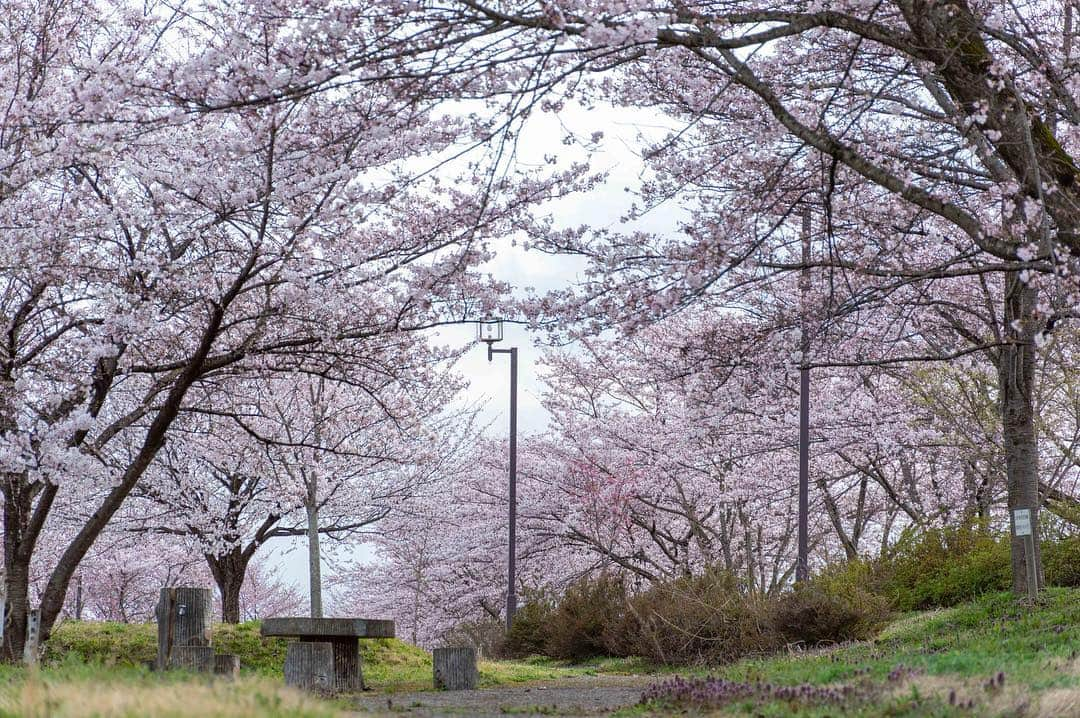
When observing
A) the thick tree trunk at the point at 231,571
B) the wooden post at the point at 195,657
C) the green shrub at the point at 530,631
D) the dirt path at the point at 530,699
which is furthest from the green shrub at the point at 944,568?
the thick tree trunk at the point at 231,571

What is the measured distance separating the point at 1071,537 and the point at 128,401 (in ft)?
43.7

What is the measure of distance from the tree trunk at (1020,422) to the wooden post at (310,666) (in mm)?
7764

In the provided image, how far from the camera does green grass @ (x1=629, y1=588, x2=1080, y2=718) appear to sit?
204 inches

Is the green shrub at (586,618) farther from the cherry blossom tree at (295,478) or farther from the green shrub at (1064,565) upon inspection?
the green shrub at (1064,565)

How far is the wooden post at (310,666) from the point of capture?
9680 millimetres

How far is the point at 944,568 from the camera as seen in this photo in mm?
15000

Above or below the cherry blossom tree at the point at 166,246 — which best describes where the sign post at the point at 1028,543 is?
below

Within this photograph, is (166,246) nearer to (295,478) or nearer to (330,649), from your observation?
(330,649)

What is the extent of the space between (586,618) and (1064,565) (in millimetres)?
6827

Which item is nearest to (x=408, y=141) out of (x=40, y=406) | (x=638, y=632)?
(x=40, y=406)

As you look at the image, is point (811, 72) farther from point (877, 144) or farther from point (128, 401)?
point (128, 401)

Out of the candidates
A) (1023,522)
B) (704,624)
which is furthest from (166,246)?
(1023,522)

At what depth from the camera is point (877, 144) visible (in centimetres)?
936

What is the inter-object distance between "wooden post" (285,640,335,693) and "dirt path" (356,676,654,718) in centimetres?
Result: 51
